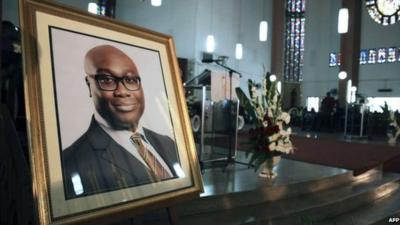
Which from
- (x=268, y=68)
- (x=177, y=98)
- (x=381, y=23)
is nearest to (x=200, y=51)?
(x=268, y=68)

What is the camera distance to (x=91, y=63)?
4.33 ft

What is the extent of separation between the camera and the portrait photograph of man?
1.20 m

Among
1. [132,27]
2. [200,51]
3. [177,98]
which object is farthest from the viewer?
[200,51]

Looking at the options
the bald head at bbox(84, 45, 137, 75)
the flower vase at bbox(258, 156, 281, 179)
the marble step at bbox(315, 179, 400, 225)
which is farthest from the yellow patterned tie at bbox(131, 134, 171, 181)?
the flower vase at bbox(258, 156, 281, 179)

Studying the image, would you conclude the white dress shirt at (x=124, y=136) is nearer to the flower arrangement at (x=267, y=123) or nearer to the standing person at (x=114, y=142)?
the standing person at (x=114, y=142)

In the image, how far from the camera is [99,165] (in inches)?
49.0

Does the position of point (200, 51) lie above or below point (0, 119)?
above

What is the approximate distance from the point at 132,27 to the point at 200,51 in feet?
33.7

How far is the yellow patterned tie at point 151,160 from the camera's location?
1.40 m

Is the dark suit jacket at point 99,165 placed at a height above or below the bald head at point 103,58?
below

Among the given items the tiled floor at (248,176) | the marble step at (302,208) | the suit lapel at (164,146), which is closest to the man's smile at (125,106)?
the suit lapel at (164,146)

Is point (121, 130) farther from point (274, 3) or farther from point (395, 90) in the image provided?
point (395, 90)

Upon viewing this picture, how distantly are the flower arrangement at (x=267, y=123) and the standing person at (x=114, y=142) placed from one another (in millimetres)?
1874

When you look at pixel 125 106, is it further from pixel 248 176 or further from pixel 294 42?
pixel 294 42
